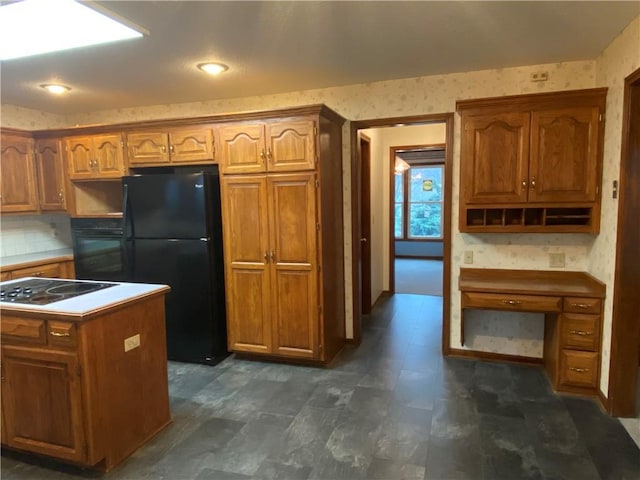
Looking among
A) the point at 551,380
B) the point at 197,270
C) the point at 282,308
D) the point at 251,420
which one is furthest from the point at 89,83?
the point at 551,380

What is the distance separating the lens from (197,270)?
11.5 feet

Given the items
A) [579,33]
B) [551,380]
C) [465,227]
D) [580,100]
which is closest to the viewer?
[579,33]

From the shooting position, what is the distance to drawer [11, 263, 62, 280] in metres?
3.80

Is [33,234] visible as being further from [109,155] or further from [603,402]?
[603,402]

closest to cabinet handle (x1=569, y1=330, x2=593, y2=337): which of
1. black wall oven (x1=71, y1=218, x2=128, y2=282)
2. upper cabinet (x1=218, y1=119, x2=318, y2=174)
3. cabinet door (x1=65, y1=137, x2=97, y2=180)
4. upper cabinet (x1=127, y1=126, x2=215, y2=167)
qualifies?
upper cabinet (x1=218, y1=119, x2=318, y2=174)

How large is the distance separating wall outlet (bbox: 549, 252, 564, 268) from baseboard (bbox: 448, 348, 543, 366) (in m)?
0.83

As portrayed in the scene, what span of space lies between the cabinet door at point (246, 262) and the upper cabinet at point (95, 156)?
45.5 inches

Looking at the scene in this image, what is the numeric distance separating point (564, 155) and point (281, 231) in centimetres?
225

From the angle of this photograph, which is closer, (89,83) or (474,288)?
(474,288)

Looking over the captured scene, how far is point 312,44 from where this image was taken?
2.70m

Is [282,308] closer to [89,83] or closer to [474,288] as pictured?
[474,288]

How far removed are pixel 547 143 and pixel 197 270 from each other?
2.99 m

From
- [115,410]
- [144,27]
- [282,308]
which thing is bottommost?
[115,410]

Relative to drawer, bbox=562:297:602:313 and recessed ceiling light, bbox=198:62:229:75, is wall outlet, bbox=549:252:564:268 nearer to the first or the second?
drawer, bbox=562:297:602:313
